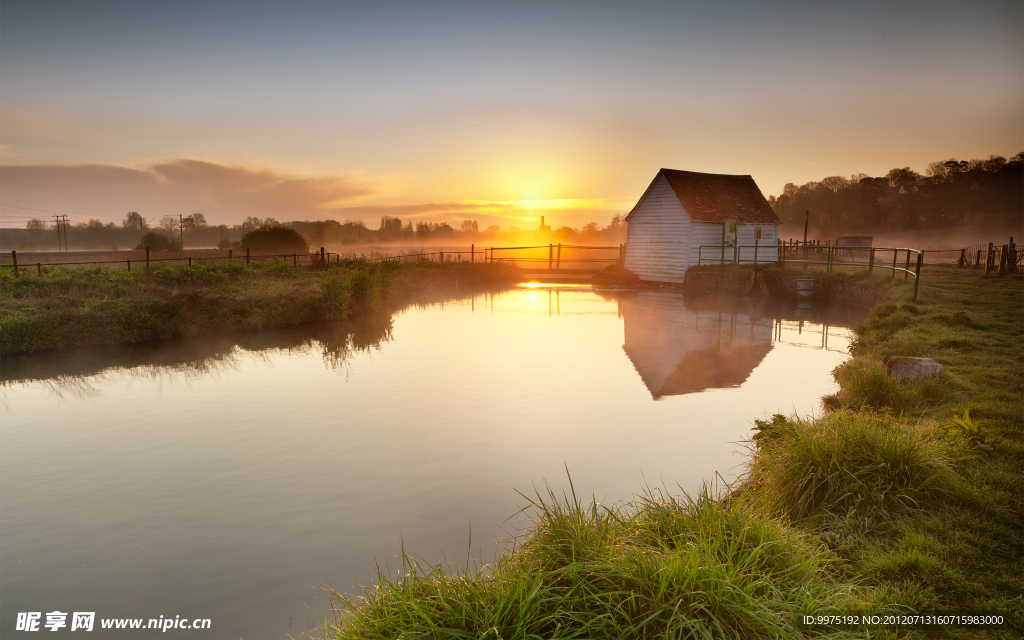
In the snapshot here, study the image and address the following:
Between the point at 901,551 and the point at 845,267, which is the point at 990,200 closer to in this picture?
the point at 845,267

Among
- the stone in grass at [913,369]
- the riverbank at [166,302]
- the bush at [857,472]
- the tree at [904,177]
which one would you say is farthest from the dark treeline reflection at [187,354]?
Answer: the tree at [904,177]

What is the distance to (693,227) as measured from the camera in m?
27.4

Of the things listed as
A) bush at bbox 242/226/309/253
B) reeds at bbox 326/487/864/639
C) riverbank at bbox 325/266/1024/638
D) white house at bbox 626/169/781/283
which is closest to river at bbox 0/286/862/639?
riverbank at bbox 325/266/1024/638

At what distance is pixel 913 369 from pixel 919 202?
79.3 m

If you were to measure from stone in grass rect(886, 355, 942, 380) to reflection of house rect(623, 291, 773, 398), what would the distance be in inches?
106

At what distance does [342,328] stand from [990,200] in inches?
3087

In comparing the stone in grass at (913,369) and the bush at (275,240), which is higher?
the bush at (275,240)

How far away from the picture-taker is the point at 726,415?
27.8 ft

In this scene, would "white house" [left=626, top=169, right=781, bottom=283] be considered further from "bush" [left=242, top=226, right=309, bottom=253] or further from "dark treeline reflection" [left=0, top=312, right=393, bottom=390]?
"bush" [left=242, top=226, right=309, bottom=253]

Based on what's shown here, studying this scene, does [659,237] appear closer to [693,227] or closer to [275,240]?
[693,227]

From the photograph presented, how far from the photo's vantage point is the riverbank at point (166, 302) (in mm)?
14867

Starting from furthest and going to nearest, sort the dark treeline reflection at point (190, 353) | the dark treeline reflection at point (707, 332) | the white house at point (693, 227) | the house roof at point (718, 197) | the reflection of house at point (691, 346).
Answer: the house roof at point (718, 197) < the white house at point (693, 227) < the dark treeline reflection at point (190, 353) < the dark treeline reflection at point (707, 332) < the reflection of house at point (691, 346)

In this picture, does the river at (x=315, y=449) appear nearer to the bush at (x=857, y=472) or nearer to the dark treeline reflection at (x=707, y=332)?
the dark treeline reflection at (x=707, y=332)

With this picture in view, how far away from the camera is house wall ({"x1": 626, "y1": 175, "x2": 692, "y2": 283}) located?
2787 centimetres
